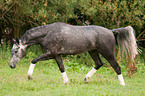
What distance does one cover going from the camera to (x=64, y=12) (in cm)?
1298

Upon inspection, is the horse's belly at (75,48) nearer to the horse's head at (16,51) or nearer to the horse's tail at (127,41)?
the horse's tail at (127,41)

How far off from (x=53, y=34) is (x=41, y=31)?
42 centimetres

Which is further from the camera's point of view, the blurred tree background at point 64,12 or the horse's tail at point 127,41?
the blurred tree background at point 64,12

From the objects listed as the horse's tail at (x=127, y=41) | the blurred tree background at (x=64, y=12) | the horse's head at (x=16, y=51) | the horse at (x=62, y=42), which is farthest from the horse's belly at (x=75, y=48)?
the blurred tree background at (x=64, y=12)

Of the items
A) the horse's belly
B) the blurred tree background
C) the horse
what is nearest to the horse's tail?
the horse

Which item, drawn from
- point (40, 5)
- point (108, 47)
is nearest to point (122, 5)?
point (40, 5)

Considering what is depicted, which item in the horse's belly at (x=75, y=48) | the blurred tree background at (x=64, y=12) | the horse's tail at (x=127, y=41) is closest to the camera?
the horse's belly at (x=75, y=48)

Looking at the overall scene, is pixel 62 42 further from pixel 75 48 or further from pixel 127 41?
pixel 127 41

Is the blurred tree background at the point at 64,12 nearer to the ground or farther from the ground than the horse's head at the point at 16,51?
nearer to the ground

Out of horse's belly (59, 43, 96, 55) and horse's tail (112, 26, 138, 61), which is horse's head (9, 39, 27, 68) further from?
horse's tail (112, 26, 138, 61)

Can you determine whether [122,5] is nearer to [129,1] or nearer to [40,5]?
A: [129,1]

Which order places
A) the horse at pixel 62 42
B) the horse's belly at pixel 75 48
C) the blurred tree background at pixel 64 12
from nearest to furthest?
the horse at pixel 62 42 → the horse's belly at pixel 75 48 → the blurred tree background at pixel 64 12

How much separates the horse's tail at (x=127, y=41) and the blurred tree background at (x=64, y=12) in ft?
16.0

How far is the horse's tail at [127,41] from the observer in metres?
7.58
